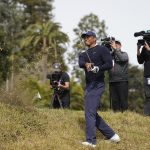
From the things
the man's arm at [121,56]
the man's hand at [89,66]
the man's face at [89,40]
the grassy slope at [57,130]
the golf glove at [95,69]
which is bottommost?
the grassy slope at [57,130]

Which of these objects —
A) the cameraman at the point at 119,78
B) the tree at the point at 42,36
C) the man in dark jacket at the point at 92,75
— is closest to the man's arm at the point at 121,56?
the cameraman at the point at 119,78

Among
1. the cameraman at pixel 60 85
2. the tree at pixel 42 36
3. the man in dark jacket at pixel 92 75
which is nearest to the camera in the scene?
the man in dark jacket at pixel 92 75

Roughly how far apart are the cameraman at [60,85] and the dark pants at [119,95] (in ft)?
5.59

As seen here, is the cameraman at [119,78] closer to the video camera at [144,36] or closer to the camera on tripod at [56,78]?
the video camera at [144,36]

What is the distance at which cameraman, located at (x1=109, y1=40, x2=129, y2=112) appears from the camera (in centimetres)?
1291

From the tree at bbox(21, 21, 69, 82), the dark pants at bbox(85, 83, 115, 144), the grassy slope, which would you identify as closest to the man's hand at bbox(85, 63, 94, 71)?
the dark pants at bbox(85, 83, 115, 144)

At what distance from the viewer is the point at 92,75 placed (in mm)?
9414

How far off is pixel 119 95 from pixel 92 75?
400 cm

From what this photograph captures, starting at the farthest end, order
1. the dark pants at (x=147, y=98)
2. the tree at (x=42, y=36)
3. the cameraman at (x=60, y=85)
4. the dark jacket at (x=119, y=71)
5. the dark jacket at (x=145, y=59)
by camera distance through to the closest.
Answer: the tree at (x=42, y=36)
the cameraman at (x=60, y=85)
the dark jacket at (x=119, y=71)
the dark pants at (x=147, y=98)
the dark jacket at (x=145, y=59)

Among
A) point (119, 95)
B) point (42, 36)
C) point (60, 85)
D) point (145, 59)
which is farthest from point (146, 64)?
point (42, 36)

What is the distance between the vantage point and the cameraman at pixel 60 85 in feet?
48.1

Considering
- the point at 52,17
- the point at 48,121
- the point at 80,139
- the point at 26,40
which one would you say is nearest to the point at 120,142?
the point at 80,139

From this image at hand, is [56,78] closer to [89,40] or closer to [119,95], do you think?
[119,95]

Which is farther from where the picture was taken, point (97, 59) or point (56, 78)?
point (56, 78)
